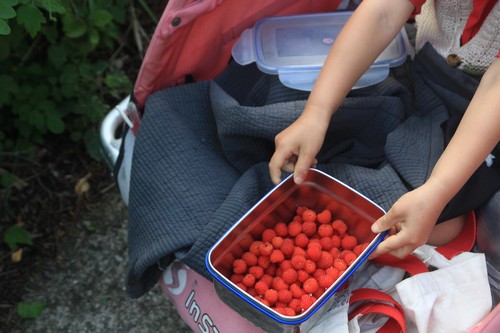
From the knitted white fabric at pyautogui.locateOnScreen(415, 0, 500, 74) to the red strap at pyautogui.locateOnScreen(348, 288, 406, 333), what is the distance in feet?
1.30

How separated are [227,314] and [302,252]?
145mm

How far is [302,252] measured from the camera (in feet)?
3.00

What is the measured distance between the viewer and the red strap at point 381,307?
888mm

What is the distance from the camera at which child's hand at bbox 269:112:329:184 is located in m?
Answer: 0.97

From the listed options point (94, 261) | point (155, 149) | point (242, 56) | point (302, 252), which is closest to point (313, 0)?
point (242, 56)

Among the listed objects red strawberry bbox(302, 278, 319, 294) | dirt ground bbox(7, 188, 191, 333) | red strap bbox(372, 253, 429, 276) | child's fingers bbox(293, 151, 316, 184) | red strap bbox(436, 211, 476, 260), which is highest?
child's fingers bbox(293, 151, 316, 184)

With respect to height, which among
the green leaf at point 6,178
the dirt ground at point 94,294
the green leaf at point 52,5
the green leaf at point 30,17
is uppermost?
the green leaf at point 52,5

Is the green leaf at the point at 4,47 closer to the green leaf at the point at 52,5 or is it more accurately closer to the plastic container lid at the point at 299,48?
the green leaf at the point at 52,5

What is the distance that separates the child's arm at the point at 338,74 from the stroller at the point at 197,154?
0.06 m

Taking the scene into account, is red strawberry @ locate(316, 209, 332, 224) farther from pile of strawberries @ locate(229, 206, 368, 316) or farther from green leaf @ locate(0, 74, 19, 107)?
green leaf @ locate(0, 74, 19, 107)

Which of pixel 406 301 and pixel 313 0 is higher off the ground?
pixel 313 0

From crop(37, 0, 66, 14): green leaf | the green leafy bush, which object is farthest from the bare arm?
the green leafy bush

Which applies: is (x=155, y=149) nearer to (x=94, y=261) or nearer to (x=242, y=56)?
(x=242, y=56)

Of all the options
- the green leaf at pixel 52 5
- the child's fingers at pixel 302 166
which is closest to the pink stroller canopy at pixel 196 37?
the green leaf at pixel 52 5
